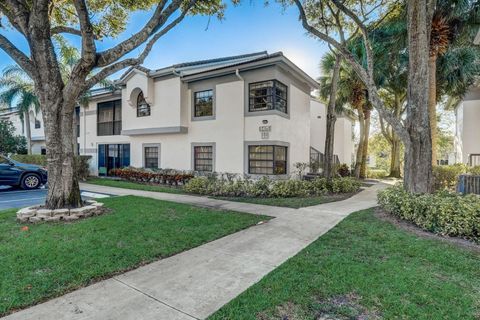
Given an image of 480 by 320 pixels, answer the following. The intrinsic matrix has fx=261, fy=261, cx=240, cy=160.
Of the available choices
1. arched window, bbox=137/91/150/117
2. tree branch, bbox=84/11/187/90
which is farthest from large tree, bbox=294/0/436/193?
arched window, bbox=137/91/150/117

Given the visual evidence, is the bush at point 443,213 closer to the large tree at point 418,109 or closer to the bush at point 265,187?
the large tree at point 418,109

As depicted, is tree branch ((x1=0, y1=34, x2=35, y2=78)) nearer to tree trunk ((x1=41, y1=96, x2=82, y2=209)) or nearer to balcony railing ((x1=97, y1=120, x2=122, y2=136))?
tree trunk ((x1=41, y1=96, x2=82, y2=209))

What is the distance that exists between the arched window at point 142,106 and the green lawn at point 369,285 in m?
14.1

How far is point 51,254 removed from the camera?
4445 millimetres

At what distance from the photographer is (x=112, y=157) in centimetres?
1927

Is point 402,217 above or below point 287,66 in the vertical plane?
below

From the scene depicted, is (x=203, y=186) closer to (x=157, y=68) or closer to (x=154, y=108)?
(x=154, y=108)

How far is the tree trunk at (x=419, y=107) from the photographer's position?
7.48 m

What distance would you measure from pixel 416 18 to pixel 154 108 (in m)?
13.1

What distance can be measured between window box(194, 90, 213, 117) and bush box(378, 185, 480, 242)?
9967mm

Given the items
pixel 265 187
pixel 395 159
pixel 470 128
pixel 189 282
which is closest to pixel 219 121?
pixel 265 187

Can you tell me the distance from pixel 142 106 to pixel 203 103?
15.3 feet

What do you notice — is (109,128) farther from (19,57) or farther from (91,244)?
(91,244)

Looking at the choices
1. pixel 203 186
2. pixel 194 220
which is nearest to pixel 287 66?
pixel 203 186
